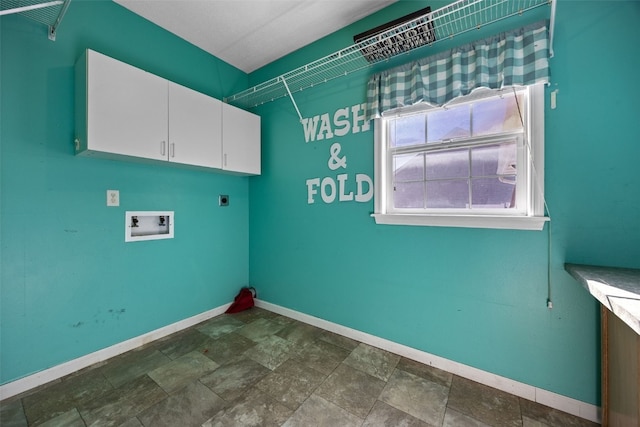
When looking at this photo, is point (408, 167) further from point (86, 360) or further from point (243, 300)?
point (86, 360)

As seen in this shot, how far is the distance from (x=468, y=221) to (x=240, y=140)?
7.19 feet

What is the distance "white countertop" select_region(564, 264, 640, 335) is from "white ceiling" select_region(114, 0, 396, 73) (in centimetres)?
226

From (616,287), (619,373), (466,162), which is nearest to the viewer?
(616,287)

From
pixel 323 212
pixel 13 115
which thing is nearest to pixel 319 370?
pixel 323 212

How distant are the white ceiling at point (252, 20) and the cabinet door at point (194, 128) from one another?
25.1 inches

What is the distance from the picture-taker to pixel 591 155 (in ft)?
4.53

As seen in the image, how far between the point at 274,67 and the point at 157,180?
173 centimetres

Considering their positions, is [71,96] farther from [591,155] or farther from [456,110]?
[591,155]

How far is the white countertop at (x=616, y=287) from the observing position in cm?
73

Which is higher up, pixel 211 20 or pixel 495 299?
pixel 211 20

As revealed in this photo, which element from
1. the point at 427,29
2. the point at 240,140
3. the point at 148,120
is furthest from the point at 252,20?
the point at 427,29

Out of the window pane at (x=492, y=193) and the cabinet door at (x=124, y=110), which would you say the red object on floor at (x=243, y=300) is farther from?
the window pane at (x=492, y=193)

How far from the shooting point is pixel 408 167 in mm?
2006

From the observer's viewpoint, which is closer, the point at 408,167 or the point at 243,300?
the point at 408,167
